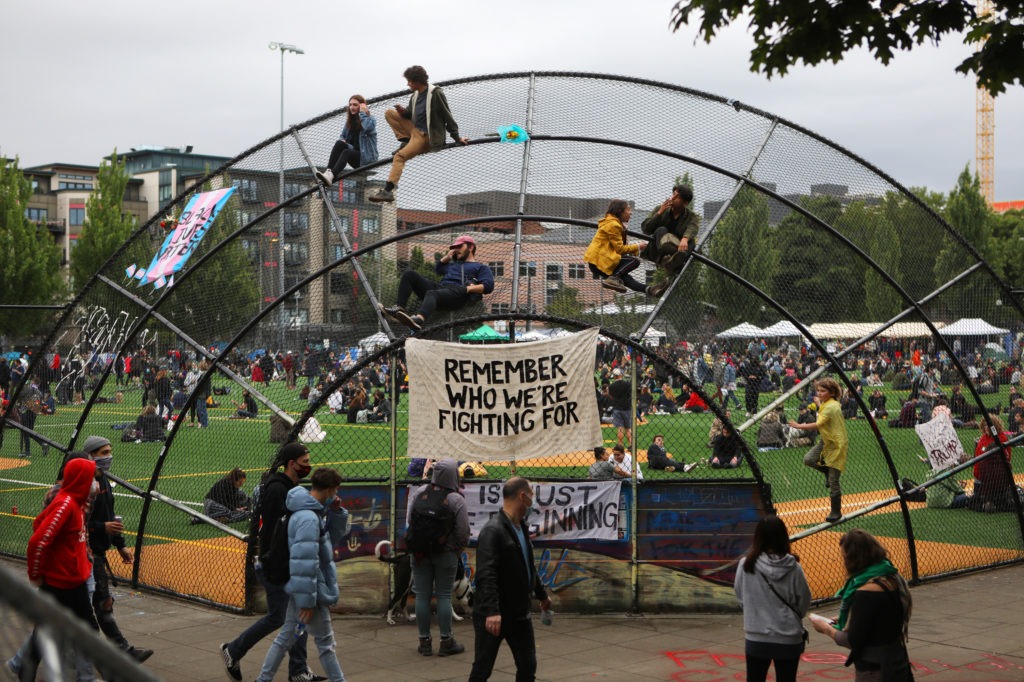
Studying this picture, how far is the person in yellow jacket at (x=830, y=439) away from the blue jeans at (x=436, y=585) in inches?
135

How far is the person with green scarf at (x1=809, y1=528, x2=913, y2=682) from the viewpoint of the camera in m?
5.60

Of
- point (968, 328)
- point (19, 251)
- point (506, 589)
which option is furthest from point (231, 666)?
point (19, 251)

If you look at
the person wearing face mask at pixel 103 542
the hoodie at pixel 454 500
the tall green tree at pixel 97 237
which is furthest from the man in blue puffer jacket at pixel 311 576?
the tall green tree at pixel 97 237

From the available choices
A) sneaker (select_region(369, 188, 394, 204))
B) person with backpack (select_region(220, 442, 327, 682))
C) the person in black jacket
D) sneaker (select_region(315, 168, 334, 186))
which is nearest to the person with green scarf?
the person in black jacket

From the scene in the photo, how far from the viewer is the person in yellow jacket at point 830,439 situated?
10250 millimetres

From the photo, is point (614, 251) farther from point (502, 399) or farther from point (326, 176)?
point (326, 176)

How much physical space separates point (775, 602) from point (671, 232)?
469 centimetres

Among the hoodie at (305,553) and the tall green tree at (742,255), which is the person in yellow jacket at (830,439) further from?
the hoodie at (305,553)

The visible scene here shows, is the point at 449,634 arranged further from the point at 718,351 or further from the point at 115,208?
the point at 115,208

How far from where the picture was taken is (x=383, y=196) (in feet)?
34.7

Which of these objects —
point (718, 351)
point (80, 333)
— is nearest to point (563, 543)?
point (718, 351)

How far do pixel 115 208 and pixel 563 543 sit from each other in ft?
81.4

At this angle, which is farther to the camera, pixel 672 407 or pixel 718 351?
pixel 672 407

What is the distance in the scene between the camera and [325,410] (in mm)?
11914
